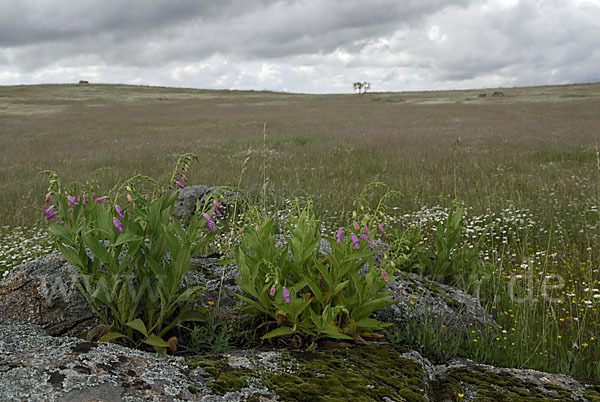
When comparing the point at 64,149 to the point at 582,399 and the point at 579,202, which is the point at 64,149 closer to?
the point at 579,202

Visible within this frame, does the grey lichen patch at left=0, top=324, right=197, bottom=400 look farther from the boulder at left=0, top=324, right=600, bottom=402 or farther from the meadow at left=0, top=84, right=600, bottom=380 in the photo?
the meadow at left=0, top=84, right=600, bottom=380

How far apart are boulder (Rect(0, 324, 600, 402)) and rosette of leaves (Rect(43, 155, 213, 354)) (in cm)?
32

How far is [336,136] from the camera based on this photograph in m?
17.5

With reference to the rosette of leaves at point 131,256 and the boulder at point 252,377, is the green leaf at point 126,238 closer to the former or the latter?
the rosette of leaves at point 131,256

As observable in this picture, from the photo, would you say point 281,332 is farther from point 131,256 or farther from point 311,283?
point 131,256

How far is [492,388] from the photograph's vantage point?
211 cm

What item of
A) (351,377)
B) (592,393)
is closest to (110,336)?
(351,377)

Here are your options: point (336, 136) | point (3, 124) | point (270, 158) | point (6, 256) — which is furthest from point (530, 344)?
point (3, 124)

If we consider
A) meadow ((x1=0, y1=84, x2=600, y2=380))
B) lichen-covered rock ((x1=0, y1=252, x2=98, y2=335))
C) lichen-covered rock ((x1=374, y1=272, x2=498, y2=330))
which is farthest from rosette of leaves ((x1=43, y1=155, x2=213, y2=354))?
lichen-covered rock ((x1=374, y1=272, x2=498, y2=330))

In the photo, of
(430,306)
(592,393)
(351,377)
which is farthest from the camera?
(430,306)

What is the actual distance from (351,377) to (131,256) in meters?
1.34

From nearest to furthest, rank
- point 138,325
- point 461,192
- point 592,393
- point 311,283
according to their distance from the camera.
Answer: point 592,393 → point 138,325 → point 311,283 → point 461,192

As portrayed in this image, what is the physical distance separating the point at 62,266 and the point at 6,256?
3.27 m

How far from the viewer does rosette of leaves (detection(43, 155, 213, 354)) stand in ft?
7.39
